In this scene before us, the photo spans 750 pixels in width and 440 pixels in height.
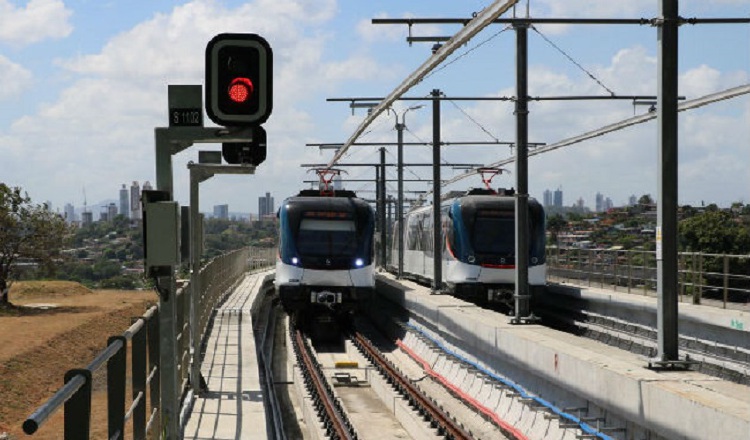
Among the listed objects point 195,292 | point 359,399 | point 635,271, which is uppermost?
point 195,292

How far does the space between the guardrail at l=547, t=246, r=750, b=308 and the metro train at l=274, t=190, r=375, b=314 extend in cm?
579

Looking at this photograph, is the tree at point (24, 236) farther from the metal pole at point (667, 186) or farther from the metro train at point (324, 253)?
the metal pole at point (667, 186)

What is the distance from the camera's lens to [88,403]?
14.5 feet

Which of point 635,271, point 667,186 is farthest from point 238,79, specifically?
point 635,271

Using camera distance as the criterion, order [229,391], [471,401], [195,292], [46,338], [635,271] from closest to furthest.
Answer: [229,391]
[195,292]
[471,401]
[635,271]
[46,338]

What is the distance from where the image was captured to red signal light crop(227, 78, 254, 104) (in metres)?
6.67

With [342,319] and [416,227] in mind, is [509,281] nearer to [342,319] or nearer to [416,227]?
[342,319]

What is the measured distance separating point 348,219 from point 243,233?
13655 centimetres

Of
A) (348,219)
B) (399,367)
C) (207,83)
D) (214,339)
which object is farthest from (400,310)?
(207,83)

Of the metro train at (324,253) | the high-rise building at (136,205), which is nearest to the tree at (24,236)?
the metro train at (324,253)

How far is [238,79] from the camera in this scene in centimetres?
666

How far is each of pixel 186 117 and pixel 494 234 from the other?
19.5 m

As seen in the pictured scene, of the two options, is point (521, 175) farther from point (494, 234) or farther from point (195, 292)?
point (494, 234)

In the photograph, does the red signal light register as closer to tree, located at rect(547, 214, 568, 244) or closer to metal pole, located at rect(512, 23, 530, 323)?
metal pole, located at rect(512, 23, 530, 323)
